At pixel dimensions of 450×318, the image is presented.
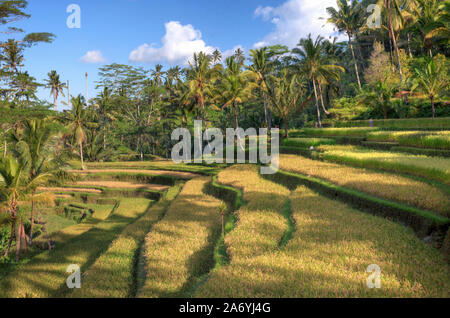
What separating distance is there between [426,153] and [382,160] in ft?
7.59

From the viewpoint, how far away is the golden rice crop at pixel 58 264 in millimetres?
8336

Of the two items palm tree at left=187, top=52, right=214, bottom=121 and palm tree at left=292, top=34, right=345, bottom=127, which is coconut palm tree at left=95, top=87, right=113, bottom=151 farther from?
palm tree at left=292, top=34, right=345, bottom=127

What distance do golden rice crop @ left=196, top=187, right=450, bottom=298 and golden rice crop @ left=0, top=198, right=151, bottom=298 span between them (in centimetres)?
585

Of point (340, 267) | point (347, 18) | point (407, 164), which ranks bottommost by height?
point (340, 267)

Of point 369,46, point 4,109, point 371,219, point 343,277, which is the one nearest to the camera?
point 343,277

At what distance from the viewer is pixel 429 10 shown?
85.4 ft

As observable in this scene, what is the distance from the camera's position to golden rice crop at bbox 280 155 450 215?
22.5 feet

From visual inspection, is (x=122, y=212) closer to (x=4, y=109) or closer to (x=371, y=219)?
(x=4, y=109)

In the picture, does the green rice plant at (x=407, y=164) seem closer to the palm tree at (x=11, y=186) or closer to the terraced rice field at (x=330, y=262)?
the terraced rice field at (x=330, y=262)

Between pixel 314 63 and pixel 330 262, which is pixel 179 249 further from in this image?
pixel 314 63

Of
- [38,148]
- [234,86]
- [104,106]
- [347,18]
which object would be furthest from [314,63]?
[104,106]

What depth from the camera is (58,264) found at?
34.1 feet

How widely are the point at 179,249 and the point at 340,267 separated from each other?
4.54m
